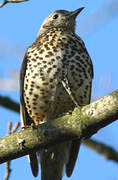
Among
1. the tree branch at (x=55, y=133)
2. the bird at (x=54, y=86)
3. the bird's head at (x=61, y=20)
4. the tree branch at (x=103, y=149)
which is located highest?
the bird's head at (x=61, y=20)

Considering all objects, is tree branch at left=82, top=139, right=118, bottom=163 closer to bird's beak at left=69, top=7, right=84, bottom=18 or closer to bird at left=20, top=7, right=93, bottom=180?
bird at left=20, top=7, right=93, bottom=180

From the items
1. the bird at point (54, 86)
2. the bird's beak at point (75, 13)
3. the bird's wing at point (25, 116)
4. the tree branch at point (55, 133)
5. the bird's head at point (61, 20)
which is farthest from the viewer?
the bird's beak at point (75, 13)

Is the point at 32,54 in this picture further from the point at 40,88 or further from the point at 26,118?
the point at 26,118

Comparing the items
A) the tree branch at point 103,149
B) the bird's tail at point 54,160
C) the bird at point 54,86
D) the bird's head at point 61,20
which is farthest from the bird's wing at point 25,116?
the bird's head at point 61,20

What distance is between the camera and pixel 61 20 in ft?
A: 22.8

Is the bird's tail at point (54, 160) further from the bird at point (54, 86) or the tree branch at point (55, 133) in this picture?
the tree branch at point (55, 133)

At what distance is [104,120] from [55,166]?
238 centimetres

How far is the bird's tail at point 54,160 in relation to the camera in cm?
559

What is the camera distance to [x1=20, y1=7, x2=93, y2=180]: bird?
205 inches

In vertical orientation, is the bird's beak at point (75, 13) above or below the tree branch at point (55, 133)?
above

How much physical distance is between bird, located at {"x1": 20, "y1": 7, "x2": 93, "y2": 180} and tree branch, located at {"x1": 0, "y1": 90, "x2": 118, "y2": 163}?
1297 millimetres

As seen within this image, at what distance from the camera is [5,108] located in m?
5.61

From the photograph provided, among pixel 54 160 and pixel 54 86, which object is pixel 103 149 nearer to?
pixel 54 160

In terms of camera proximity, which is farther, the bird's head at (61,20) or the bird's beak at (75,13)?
the bird's beak at (75,13)
